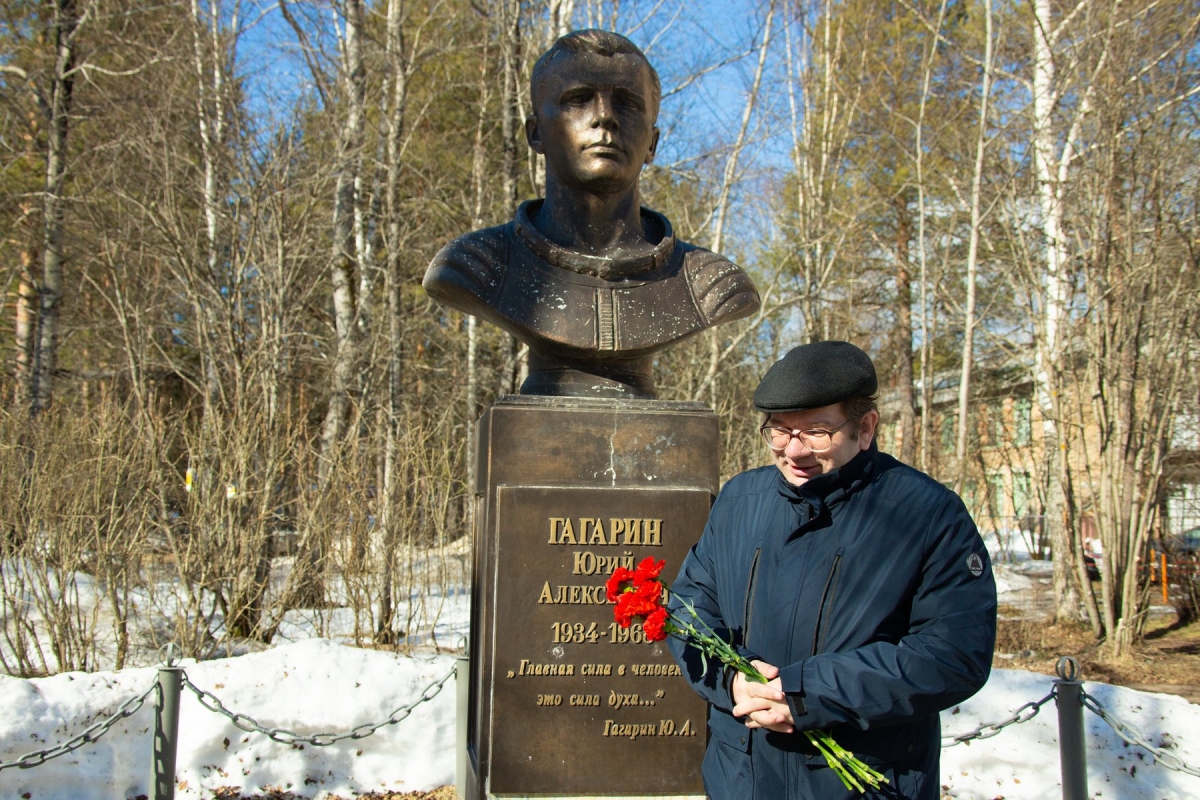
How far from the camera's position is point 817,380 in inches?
76.1

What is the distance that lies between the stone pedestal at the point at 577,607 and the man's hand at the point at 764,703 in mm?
1384

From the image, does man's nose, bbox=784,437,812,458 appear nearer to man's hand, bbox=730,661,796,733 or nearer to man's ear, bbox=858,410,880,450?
man's ear, bbox=858,410,880,450

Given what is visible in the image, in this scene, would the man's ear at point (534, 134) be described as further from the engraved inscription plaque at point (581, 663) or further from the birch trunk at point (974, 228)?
the birch trunk at point (974, 228)


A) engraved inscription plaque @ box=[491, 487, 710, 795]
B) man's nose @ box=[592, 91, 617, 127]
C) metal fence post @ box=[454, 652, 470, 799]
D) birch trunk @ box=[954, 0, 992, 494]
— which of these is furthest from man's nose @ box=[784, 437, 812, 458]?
birch trunk @ box=[954, 0, 992, 494]

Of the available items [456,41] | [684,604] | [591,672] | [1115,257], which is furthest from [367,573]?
[456,41]

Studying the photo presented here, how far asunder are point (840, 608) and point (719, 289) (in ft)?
6.80

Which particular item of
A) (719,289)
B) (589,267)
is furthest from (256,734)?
(719,289)

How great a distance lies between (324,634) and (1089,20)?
353 inches

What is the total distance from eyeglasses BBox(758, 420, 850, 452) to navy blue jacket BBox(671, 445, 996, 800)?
62 millimetres

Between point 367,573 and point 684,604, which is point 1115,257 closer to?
point 367,573

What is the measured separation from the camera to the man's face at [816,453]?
1.97 m

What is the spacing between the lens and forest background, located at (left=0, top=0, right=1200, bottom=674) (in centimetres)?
700

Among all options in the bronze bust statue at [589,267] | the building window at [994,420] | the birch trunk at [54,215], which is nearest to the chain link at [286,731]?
the bronze bust statue at [589,267]

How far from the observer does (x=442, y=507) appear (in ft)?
24.9
